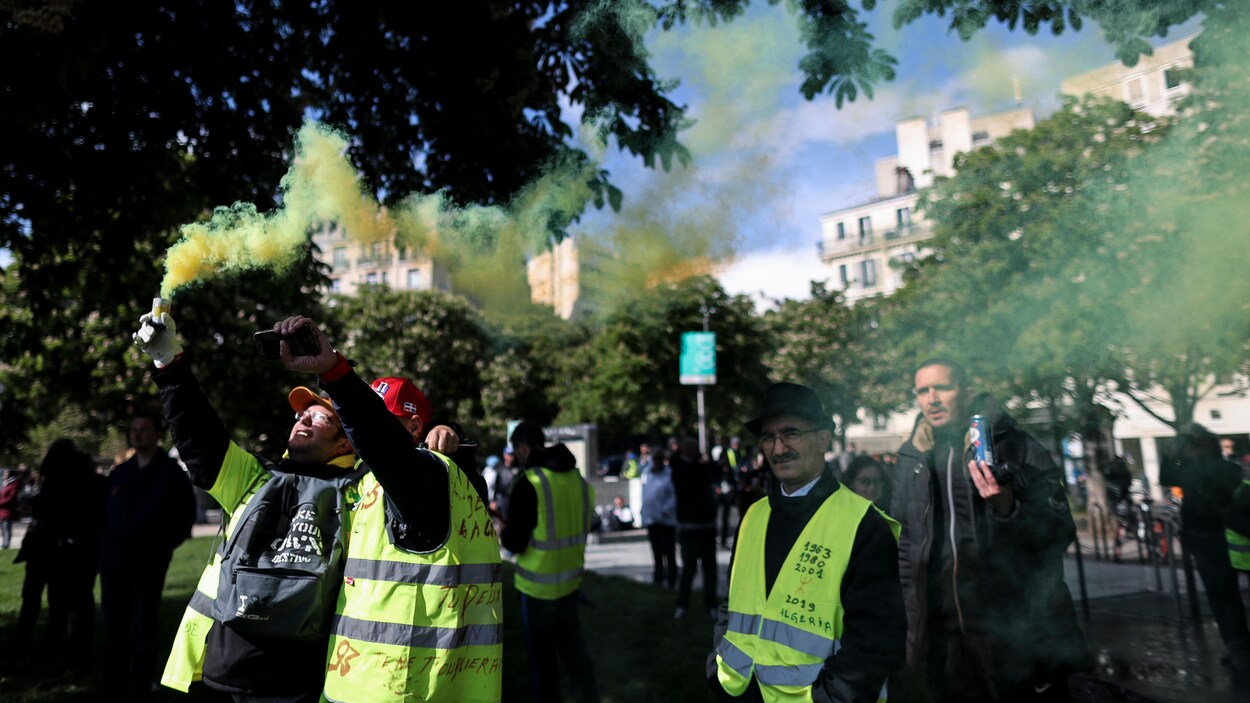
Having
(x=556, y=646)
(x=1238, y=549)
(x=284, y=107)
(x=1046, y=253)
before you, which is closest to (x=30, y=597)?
(x=284, y=107)

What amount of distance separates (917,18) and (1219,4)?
133 cm

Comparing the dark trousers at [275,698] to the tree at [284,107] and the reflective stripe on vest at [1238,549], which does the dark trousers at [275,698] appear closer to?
the tree at [284,107]

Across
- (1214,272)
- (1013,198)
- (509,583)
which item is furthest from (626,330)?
(1214,272)

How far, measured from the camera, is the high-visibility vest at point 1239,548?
21.0ft

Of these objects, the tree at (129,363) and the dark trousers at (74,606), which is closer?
the dark trousers at (74,606)

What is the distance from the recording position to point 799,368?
44.7 ft

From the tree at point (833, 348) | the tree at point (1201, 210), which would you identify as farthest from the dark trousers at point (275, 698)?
the tree at point (833, 348)

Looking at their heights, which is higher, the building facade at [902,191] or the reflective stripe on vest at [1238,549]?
the building facade at [902,191]

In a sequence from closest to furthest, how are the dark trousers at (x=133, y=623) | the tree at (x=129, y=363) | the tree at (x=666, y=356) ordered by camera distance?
1. the dark trousers at (x=133, y=623)
2. the tree at (x=666, y=356)
3. the tree at (x=129, y=363)

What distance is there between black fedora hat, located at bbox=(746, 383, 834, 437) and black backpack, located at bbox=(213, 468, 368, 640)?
4.62ft

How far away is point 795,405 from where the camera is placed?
9.35ft

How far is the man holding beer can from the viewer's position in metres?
3.24

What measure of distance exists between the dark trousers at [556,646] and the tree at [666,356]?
198 centimetres

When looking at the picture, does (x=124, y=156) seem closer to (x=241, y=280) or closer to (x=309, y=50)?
(x=309, y=50)
